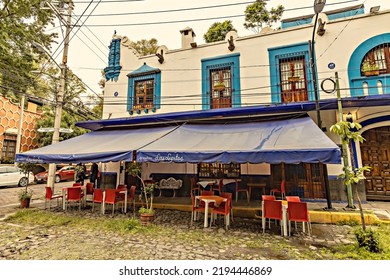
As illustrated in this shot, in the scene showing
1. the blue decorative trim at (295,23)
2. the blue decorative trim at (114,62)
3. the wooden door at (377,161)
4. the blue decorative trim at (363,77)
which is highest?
the blue decorative trim at (295,23)

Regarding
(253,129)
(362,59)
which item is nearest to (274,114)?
(253,129)

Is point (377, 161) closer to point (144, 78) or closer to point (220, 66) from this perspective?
point (220, 66)

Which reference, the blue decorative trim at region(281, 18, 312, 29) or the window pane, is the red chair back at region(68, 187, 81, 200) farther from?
the blue decorative trim at region(281, 18, 312, 29)

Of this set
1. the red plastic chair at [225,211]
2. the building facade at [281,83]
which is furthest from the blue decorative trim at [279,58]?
the red plastic chair at [225,211]

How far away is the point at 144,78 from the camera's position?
1207cm

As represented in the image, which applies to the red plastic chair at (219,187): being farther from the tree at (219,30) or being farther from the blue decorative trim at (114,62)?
the tree at (219,30)

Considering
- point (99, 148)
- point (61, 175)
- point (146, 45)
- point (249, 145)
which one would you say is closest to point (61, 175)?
point (61, 175)

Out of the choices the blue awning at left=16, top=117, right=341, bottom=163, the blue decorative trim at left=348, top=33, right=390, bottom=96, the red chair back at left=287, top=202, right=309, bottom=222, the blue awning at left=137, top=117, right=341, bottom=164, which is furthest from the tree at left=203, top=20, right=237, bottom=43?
the red chair back at left=287, top=202, right=309, bottom=222

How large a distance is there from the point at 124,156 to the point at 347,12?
13206 mm

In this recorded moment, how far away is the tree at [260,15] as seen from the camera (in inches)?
744

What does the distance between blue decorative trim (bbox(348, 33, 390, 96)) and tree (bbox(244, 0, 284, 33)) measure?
12.3 m

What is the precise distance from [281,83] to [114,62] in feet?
31.0

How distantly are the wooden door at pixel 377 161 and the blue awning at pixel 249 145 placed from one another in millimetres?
3597

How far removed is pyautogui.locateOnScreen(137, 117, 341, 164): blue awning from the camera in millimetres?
5340
